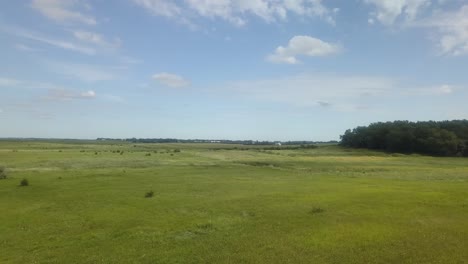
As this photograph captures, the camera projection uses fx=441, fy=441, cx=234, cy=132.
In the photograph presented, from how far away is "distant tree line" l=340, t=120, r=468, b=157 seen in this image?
5108 inches

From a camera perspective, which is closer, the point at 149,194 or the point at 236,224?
the point at 236,224

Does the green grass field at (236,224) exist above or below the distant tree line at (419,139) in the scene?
below

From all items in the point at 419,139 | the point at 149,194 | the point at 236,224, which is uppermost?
the point at 419,139

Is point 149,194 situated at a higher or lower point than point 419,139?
lower

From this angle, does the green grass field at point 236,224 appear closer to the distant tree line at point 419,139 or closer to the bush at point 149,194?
the bush at point 149,194

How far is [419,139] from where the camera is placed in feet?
440

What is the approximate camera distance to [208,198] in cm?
3931

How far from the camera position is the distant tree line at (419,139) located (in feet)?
426

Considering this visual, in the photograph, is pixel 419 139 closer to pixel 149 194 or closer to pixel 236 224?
pixel 149 194

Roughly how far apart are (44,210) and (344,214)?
75.6 ft

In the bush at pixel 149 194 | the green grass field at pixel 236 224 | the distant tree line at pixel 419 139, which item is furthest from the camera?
the distant tree line at pixel 419 139

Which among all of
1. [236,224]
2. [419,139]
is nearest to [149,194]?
[236,224]

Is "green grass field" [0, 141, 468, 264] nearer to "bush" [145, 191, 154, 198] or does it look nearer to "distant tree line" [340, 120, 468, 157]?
"bush" [145, 191, 154, 198]

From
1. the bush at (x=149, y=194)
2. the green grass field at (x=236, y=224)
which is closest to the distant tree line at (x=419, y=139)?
the green grass field at (x=236, y=224)
